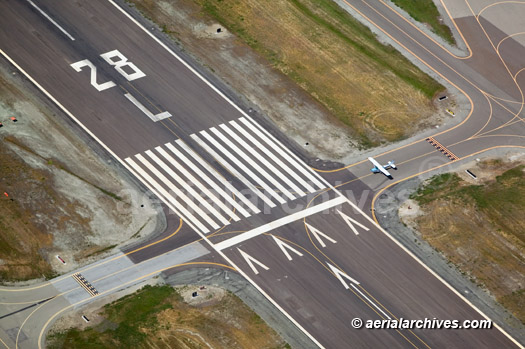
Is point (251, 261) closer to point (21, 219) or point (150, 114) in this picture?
point (21, 219)

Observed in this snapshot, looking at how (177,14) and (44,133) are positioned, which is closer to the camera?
(44,133)

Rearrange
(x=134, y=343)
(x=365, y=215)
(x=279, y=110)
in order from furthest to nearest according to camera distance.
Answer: (x=279, y=110)
(x=365, y=215)
(x=134, y=343)

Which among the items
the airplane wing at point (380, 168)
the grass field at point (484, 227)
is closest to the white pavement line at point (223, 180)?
the airplane wing at point (380, 168)

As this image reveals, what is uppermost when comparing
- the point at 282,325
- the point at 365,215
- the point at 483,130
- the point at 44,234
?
the point at 483,130

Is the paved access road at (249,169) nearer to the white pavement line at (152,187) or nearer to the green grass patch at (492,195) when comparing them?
the white pavement line at (152,187)

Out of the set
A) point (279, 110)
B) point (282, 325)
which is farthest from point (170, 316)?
point (279, 110)

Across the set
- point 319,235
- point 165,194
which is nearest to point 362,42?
point 319,235

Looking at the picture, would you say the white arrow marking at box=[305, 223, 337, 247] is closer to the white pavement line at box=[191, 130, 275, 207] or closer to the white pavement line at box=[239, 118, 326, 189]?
the white pavement line at box=[191, 130, 275, 207]

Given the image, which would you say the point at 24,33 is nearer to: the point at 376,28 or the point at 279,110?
the point at 279,110
